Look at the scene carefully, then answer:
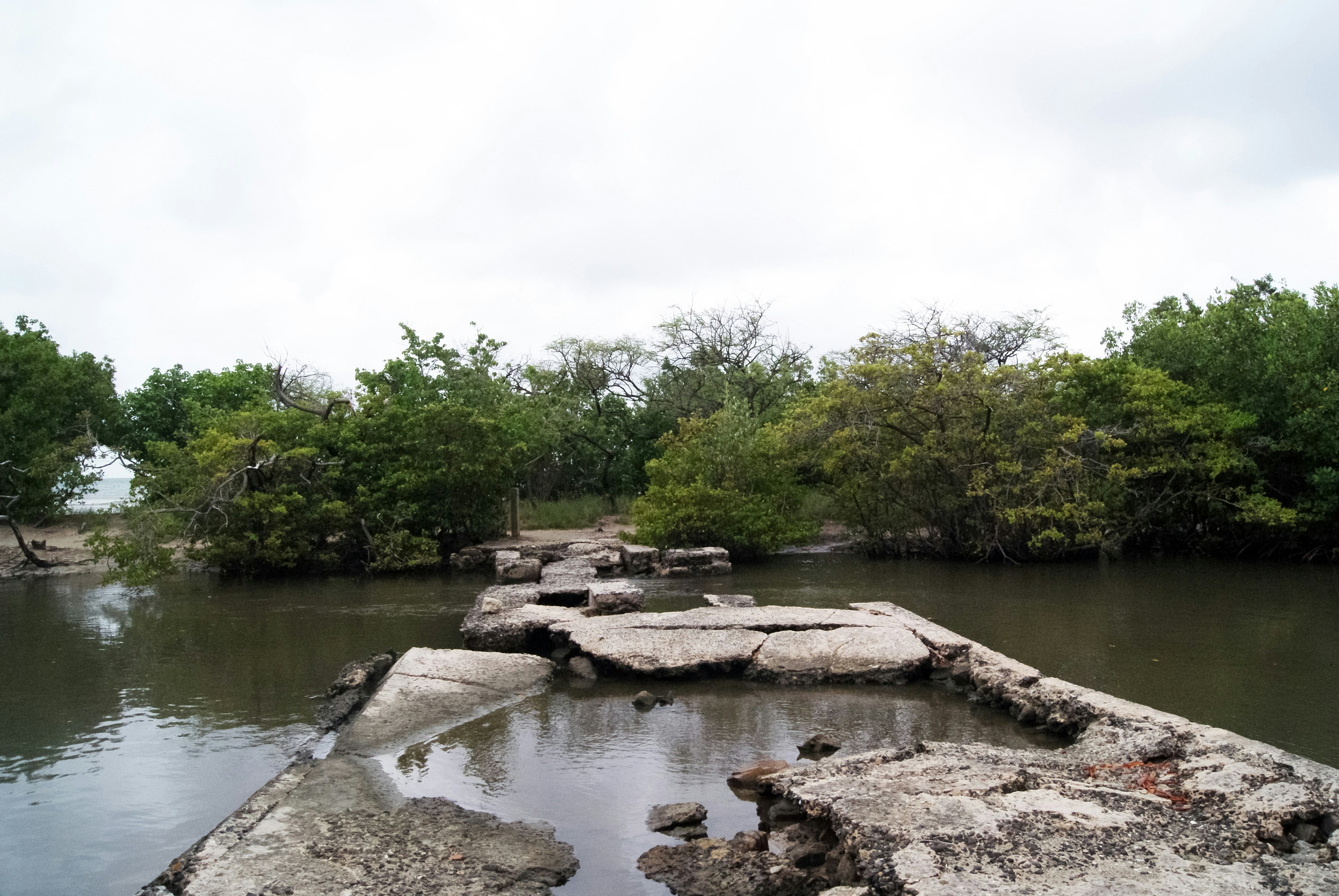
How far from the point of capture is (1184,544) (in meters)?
18.5

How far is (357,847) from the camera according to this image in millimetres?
3979

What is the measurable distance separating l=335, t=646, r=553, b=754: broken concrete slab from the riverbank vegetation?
9.36m

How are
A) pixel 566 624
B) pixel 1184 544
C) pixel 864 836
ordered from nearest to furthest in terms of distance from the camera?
pixel 864 836 < pixel 566 624 < pixel 1184 544

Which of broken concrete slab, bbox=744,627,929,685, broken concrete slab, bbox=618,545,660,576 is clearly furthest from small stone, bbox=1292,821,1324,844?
broken concrete slab, bbox=618,545,660,576

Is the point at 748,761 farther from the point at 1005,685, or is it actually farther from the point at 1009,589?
the point at 1009,589

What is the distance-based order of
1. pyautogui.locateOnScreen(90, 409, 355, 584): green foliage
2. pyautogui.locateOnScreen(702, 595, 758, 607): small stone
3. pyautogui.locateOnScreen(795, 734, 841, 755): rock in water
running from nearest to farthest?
pyautogui.locateOnScreen(795, 734, 841, 755): rock in water < pyautogui.locateOnScreen(702, 595, 758, 607): small stone < pyautogui.locateOnScreen(90, 409, 355, 584): green foliage

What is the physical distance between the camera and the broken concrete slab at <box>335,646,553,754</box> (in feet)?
19.4

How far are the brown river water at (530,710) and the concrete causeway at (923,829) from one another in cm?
31

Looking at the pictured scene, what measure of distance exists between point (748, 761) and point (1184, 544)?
53.4 feet

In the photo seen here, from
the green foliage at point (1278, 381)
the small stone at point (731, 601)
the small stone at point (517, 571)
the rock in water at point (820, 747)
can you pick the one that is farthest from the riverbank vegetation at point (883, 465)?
the rock in water at point (820, 747)

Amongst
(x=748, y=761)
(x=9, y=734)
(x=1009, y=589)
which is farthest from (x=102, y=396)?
(x=748, y=761)

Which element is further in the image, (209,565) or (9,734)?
(209,565)

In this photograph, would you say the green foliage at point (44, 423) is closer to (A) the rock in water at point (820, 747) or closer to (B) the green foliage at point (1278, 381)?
(A) the rock in water at point (820, 747)

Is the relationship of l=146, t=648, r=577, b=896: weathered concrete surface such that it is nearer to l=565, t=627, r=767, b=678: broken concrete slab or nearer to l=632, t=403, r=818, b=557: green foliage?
l=565, t=627, r=767, b=678: broken concrete slab
